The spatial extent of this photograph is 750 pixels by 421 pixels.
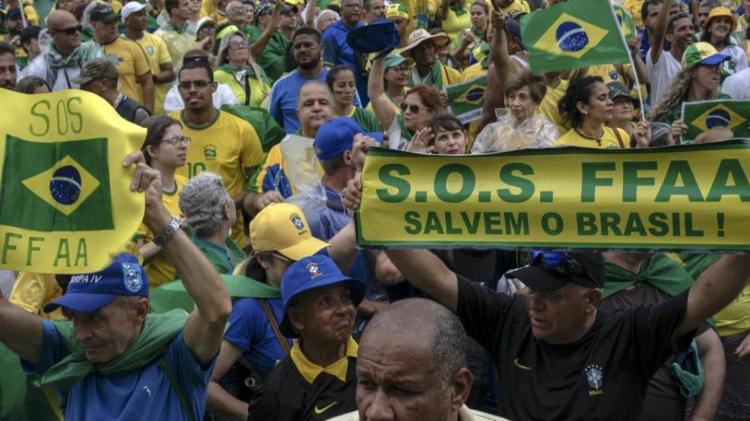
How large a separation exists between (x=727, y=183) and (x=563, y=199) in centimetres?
48

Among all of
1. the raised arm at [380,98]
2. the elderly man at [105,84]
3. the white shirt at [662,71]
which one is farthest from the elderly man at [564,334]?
the white shirt at [662,71]

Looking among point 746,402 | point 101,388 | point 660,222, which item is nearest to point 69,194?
point 101,388

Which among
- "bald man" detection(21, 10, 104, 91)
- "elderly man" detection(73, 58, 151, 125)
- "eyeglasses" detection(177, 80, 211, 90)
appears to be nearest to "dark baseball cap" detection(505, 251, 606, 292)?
"eyeglasses" detection(177, 80, 211, 90)

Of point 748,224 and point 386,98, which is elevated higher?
point 748,224

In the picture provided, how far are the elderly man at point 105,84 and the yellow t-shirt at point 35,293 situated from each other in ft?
12.0

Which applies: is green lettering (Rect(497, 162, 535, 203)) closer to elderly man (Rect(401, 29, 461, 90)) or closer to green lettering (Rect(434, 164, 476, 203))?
green lettering (Rect(434, 164, 476, 203))

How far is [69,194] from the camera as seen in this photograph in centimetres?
441

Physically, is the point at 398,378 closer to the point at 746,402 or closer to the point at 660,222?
the point at 660,222

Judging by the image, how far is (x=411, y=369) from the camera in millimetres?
3475

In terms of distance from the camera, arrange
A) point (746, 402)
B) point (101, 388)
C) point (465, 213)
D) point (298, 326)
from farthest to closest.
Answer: point (746, 402) < point (298, 326) < point (101, 388) < point (465, 213)

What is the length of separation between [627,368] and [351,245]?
5.37 feet

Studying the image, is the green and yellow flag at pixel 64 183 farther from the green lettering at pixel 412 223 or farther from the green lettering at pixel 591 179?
the green lettering at pixel 591 179

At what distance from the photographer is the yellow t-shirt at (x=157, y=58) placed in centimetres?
1305

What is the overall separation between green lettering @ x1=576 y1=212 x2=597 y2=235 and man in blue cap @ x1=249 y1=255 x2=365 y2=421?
4.39ft
